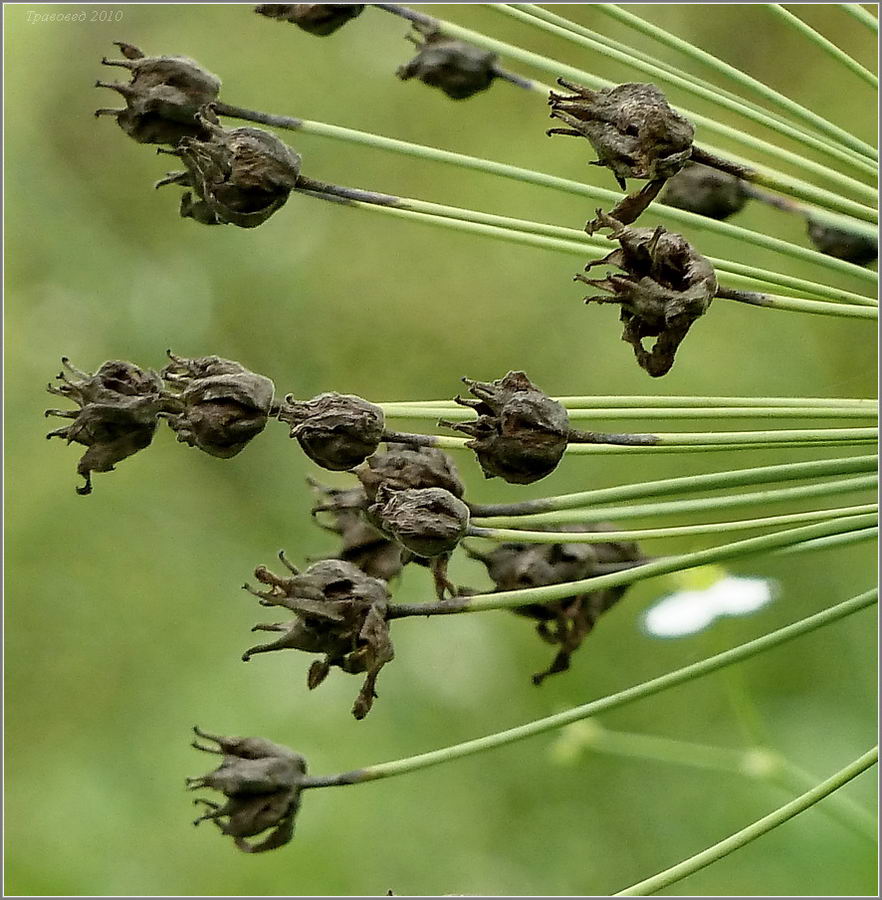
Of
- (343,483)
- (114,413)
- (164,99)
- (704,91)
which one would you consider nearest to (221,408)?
(114,413)

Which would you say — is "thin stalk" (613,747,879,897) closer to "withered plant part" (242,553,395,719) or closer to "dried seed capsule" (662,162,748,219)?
"withered plant part" (242,553,395,719)

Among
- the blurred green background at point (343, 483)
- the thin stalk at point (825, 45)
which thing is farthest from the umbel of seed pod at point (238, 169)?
the blurred green background at point (343, 483)

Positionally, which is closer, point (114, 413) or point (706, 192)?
point (114, 413)

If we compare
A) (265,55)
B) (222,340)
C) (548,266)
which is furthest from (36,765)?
(265,55)

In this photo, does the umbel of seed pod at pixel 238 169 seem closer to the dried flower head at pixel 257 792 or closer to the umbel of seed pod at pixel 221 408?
the umbel of seed pod at pixel 221 408

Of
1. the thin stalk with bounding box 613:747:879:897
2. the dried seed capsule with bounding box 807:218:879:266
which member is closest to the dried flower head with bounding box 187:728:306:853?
the thin stalk with bounding box 613:747:879:897

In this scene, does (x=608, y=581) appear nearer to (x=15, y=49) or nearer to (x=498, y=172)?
(x=498, y=172)

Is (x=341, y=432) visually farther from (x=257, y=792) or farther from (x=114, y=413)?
(x=257, y=792)

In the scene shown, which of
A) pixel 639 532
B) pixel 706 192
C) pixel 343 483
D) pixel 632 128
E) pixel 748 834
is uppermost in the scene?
pixel 343 483
